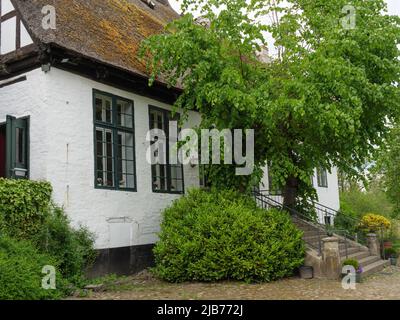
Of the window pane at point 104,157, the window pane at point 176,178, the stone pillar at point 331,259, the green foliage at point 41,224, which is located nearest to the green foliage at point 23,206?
the green foliage at point 41,224

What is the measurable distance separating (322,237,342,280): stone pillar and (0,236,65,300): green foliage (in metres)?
5.88

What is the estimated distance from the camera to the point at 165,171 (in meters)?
13.9

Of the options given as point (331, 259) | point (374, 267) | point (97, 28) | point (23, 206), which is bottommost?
point (374, 267)

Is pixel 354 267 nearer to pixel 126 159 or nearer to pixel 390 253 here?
pixel 390 253

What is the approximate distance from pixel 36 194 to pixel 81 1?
644 cm

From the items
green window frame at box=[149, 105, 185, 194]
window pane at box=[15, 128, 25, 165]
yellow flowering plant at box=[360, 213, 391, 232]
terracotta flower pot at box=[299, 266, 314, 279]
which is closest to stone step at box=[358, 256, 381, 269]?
terracotta flower pot at box=[299, 266, 314, 279]

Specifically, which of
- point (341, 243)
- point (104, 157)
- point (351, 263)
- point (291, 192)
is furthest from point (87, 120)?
point (341, 243)

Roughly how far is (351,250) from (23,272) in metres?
9.73

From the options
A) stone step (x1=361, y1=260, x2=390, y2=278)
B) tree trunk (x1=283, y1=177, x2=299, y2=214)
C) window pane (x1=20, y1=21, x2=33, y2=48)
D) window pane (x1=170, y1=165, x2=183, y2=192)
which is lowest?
stone step (x1=361, y1=260, x2=390, y2=278)

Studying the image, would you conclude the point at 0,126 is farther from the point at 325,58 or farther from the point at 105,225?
the point at 325,58

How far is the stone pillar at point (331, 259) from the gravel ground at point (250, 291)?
0.37 m

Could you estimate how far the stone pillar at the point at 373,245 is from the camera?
15.1 meters

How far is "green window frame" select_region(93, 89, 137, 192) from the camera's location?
39.1ft

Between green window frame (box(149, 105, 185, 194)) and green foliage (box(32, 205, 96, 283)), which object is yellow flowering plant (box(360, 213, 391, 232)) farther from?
green foliage (box(32, 205, 96, 283))
